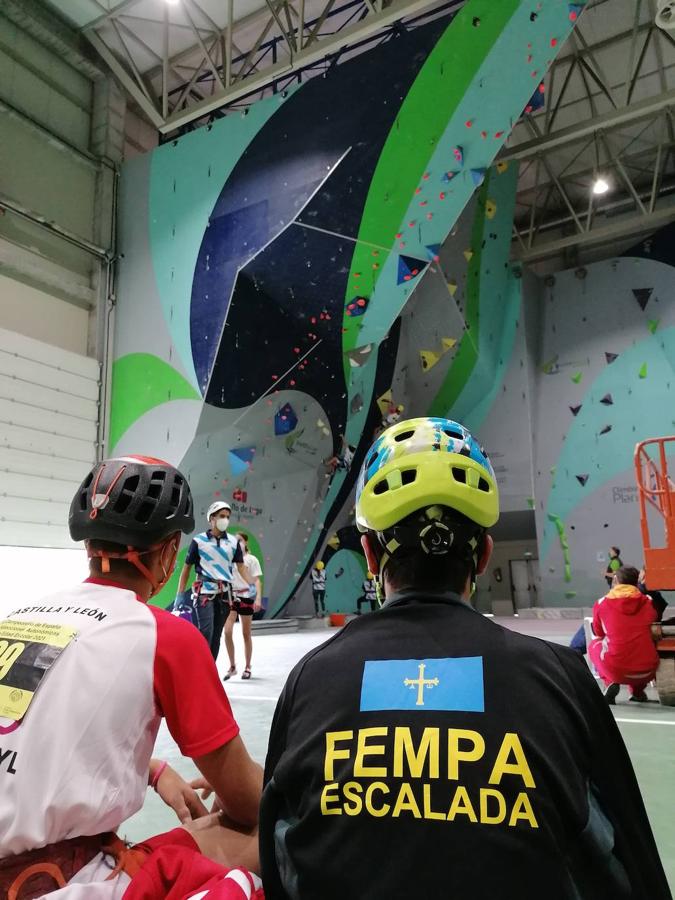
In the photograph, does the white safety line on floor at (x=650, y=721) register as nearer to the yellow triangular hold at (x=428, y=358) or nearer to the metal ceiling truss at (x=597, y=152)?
the metal ceiling truss at (x=597, y=152)

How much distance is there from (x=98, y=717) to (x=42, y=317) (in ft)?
33.9

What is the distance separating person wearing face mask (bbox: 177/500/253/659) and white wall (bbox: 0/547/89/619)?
424cm

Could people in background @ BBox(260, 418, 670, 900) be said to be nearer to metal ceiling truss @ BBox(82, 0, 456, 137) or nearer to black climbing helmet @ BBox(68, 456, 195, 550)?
black climbing helmet @ BBox(68, 456, 195, 550)

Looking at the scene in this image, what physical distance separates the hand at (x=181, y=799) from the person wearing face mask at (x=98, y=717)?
181 mm

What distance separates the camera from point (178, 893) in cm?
102

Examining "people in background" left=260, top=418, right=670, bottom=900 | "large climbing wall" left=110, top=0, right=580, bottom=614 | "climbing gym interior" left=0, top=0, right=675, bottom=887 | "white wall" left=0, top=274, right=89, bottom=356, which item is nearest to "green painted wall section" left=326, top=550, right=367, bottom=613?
"climbing gym interior" left=0, top=0, right=675, bottom=887

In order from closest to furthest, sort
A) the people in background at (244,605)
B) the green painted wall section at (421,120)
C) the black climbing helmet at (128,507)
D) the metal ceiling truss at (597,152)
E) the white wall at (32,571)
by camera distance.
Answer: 1. the black climbing helmet at (128,507)
2. the people in background at (244,605)
3. the green painted wall section at (421,120)
4. the white wall at (32,571)
5. the metal ceiling truss at (597,152)

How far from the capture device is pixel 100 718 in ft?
3.49

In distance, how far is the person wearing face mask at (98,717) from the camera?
3.28 feet

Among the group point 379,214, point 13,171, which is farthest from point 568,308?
point 13,171

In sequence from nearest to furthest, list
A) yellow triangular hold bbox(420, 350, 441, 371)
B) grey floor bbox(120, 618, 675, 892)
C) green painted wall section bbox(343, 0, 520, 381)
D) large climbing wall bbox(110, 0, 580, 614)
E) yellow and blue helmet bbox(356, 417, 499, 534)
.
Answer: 1. yellow and blue helmet bbox(356, 417, 499, 534)
2. grey floor bbox(120, 618, 675, 892)
3. green painted wall section bbox(343, 0, 520, 381)
4. large climbing wall bbox(110, 0, 580, 614)
5. yellow triangular hold bbox(420, 350, 441, 371)

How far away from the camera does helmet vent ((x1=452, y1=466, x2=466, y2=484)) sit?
3.73 ft

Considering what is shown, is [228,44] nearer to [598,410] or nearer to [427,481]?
[427,481]

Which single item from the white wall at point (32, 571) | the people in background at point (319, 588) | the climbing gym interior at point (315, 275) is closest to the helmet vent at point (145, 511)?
the climbing gym interior at point (315, 275)
